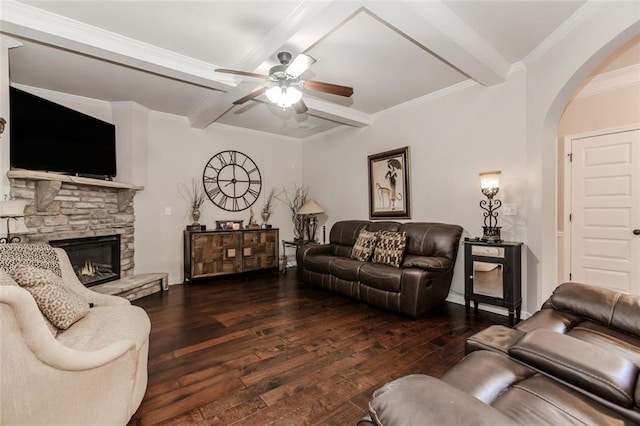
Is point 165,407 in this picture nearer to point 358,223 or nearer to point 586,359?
point 586,359

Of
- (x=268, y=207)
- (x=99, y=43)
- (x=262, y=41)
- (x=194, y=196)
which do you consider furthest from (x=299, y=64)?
(x=268, y=207)

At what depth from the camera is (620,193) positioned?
3365 millimetres

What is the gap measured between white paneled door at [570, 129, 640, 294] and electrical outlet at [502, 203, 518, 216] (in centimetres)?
118

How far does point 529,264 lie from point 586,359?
91.8 inches

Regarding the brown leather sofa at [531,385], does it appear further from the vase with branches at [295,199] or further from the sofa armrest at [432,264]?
the vase with branches at [295,199]

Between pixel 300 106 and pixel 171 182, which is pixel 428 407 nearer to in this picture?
pixel 300 106

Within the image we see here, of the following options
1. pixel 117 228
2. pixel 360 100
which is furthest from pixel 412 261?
pixel 117 228

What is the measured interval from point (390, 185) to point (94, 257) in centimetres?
415

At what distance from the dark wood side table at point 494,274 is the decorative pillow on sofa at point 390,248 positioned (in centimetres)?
73

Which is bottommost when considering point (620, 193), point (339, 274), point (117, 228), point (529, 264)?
point (339, 274)

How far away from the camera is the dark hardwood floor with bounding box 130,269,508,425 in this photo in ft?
5.59

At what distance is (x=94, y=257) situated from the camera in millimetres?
3822

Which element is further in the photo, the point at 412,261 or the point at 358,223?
the point at 358,223

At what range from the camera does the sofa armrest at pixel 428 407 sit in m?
0.68
